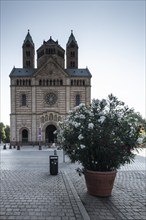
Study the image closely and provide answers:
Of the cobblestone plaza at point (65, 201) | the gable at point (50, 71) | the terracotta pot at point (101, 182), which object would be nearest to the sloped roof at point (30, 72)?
the gable at point (50, 71)

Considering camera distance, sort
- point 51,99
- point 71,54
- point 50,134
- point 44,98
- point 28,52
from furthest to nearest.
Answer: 1. point 71,54
2. point 28,52
3. point 50,134
4. point 51,99
5. point 44,98

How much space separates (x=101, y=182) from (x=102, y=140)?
1.66 m

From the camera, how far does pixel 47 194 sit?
7.61m

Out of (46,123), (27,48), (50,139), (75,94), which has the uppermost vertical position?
(27,48)

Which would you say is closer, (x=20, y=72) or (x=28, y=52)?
(x=20, y=72)

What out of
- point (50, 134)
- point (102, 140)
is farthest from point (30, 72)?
point (102, 140)

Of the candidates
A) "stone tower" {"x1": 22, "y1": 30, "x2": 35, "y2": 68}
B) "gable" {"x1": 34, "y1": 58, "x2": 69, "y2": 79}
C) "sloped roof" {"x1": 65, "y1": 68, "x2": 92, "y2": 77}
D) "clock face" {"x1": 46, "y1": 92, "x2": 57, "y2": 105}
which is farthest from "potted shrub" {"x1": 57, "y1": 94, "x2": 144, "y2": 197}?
"stone tower" {"x1": 22, "y1": 30, "x2": 35, "y2": 68}

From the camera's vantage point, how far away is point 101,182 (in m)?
7.37

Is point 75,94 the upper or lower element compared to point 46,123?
upper

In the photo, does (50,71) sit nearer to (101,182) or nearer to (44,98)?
(44,98)

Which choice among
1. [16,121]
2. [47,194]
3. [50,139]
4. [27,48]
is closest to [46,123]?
[50,139]

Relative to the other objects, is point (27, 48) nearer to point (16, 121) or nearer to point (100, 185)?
point (16, 121)

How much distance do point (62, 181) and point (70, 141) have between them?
3.17 meters

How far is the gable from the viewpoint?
40.4 metres
